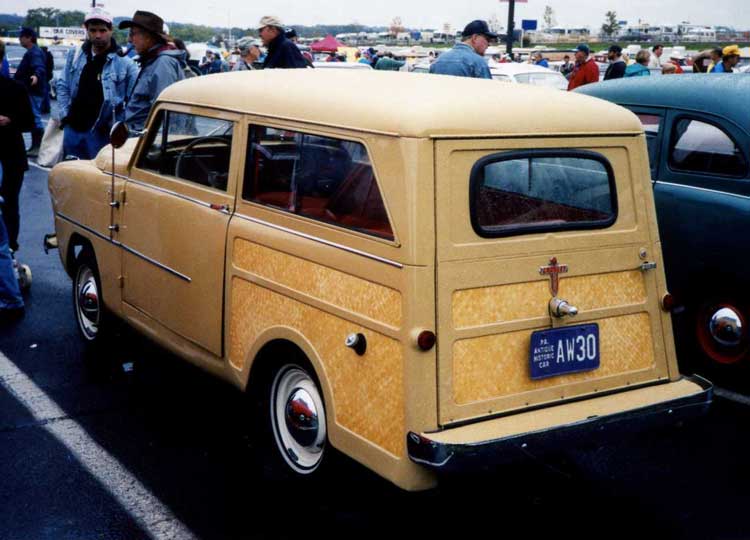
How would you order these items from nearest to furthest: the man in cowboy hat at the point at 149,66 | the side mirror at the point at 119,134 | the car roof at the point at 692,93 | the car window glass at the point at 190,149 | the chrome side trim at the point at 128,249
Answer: the car window glass at the point at 190,149 < the chrome side trim at the point at 128,249 < the side mirror at the point at 119,134 < the car roof at the point at 692,93 < the man in cowboy hat at the point at 149,66

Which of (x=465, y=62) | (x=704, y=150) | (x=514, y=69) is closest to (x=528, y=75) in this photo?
(x=514, y=69)

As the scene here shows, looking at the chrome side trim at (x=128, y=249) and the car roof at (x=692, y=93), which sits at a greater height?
the car roof at (x=692, y=93)

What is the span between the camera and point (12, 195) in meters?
8.01

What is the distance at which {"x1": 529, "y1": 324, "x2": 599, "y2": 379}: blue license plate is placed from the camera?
3.83 m

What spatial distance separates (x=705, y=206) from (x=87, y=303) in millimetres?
3906

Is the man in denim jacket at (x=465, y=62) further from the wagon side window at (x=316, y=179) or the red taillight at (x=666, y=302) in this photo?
the red taillight at (x=666, y=302)

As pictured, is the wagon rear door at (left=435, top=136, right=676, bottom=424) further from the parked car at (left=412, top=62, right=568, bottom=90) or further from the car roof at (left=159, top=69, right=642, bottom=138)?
the parked car at (left=412, top=62, right=568, bottom=90)

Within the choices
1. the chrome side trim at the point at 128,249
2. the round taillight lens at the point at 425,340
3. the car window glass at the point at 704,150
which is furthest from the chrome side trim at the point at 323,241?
the car window glass at the point at 704,150

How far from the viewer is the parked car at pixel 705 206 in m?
5.64

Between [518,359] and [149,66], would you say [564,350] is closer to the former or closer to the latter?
[518,359]

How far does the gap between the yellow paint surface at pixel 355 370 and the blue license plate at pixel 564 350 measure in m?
0.60

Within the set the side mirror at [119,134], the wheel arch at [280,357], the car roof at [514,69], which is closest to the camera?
the wheel arch at [280,357]

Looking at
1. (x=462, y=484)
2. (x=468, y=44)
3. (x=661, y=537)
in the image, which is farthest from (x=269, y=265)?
(x=468, y=44)

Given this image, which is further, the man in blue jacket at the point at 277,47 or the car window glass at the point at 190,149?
the man in blue jacket at the point at 277,47
